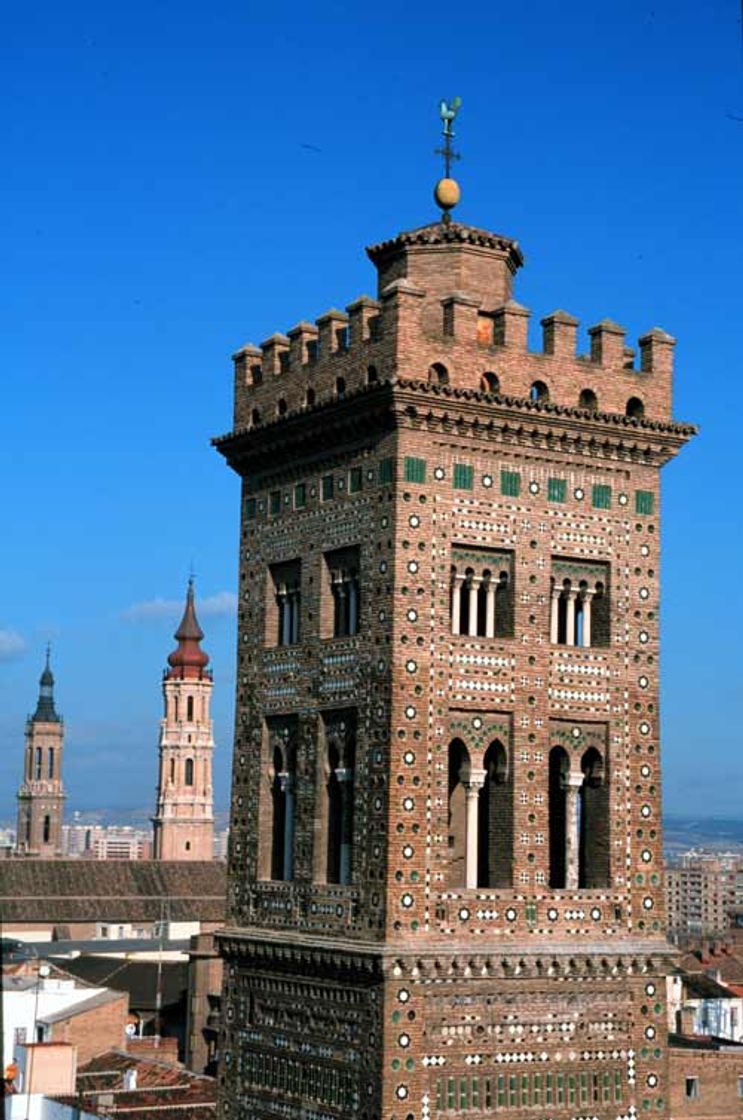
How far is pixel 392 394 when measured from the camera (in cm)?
2419

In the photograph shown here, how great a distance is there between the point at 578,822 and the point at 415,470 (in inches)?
197

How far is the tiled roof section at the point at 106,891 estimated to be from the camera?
103750 millimetres

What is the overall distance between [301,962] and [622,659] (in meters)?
5.58

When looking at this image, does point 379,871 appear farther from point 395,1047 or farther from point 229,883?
point 229,883

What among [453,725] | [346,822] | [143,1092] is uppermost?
[453,725]

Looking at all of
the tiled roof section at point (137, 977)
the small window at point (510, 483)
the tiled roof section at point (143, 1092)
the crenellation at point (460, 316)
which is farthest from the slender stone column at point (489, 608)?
the tiled roof section at point (137, 977)

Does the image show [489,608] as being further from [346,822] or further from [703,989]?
[703,989]

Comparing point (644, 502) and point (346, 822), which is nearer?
point (346, 822)

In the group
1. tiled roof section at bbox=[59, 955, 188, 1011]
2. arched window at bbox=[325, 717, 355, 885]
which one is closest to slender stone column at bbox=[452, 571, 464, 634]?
arched window at bbox=[325, 717, 355, 885]

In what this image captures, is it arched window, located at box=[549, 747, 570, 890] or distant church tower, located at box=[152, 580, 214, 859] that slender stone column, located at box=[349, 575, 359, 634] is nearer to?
arched window, located at box=[549, 747, 570, 890]

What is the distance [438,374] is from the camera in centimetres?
2473

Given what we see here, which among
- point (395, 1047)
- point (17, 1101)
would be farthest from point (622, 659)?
point (17, 1101)

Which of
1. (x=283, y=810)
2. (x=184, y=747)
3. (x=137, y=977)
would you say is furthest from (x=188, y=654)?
(x=283, y=810)

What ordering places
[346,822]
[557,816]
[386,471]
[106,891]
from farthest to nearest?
[106,891] → [557,816] → [346,822] → [386,471]
